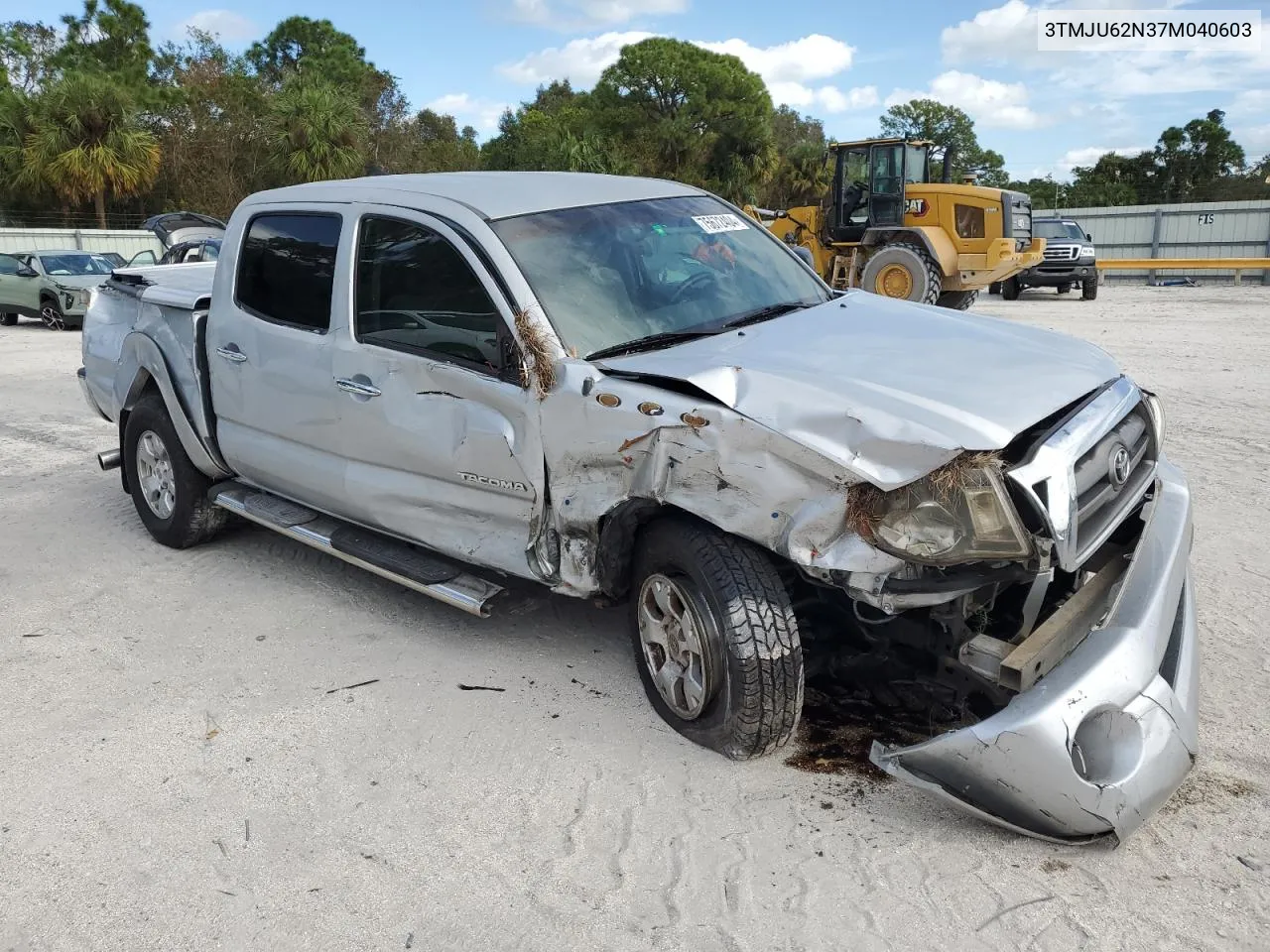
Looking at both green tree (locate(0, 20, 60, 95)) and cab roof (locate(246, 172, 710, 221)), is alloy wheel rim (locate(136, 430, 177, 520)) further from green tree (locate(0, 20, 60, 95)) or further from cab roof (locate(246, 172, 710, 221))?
green tree (locate(0, 20, 60, 95))

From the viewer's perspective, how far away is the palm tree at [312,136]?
32.0 m

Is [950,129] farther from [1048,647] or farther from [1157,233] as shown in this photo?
[1048,647]

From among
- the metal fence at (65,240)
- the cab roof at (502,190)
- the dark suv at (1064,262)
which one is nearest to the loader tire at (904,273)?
the dark suv at (1064,262)

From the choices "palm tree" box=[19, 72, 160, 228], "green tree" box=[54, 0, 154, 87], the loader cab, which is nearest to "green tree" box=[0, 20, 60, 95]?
"green tree" box=[54, 0, 154, 87]

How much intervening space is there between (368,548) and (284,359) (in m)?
0.98

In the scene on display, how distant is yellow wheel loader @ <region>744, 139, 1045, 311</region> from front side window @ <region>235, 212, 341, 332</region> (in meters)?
11.7

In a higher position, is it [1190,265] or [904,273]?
[904,273]

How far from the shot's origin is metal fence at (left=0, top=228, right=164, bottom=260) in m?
29.1

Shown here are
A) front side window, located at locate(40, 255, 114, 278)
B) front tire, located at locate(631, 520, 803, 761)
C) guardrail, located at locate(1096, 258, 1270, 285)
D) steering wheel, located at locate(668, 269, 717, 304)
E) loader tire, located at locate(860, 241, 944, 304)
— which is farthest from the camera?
guardrail, located at locate(1096, 258, 1270, 285)

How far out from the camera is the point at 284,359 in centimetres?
473

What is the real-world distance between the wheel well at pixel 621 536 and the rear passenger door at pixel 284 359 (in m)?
1.55

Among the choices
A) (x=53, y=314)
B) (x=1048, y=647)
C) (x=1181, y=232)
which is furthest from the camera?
(x=1181, y=232)

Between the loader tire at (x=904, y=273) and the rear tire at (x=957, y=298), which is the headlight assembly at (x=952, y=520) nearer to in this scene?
the loader tire at (x=904, y=273)

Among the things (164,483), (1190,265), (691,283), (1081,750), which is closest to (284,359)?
(164,483)
